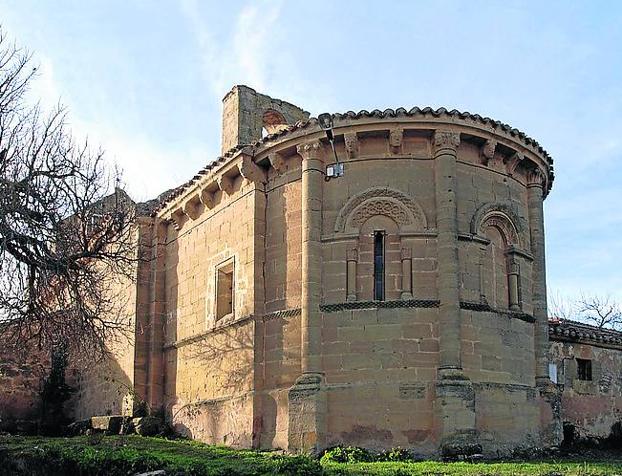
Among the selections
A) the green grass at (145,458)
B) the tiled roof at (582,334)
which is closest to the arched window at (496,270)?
the tiled roof at (582,334)

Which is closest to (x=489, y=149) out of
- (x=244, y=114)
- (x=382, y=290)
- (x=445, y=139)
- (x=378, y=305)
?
(x=445, y=139)

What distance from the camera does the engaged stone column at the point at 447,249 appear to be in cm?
1480

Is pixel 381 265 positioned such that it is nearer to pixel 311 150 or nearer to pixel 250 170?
pixel 311 150

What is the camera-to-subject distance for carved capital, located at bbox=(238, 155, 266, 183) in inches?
681

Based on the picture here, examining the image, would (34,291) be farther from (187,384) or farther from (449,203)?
(449,203)

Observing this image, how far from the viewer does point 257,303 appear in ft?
55.1

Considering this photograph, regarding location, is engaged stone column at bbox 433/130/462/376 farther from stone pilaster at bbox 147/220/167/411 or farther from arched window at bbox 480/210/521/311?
stone pilaster at bbox 147/220/167/411

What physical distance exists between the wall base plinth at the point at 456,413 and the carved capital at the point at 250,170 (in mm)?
5673

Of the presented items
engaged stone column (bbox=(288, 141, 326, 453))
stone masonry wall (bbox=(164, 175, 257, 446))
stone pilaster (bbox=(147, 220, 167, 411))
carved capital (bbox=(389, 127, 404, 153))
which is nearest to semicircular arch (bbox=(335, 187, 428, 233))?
engaged stone column (bbox=(288, 141, 326, 453))

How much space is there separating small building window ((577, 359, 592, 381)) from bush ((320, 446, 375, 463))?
794 cm

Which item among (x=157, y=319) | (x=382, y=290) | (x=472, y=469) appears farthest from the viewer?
(x=157, y=319)

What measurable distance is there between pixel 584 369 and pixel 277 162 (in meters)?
9.44

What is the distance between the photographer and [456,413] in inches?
564

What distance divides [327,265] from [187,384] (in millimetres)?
5797
